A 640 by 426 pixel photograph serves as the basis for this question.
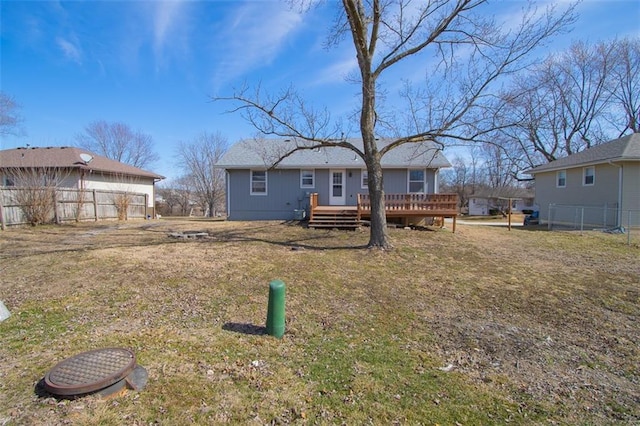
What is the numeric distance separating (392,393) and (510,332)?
2.33 meters

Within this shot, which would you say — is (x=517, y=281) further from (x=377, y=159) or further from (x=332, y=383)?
(x=332, y=383)

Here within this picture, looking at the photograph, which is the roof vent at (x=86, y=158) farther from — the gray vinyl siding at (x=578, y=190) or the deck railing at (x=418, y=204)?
the gray vinyl siding at (x=578, y=190)

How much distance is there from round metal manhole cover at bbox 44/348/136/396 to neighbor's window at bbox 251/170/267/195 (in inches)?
514

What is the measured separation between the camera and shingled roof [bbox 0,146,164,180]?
59.1 ft

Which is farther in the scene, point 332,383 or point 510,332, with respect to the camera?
point 510,332

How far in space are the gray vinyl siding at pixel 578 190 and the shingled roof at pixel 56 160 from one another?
2708 cm

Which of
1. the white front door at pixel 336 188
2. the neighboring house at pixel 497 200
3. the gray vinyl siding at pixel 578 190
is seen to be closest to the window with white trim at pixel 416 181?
the white front door at pixel 336 188

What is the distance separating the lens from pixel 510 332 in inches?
165

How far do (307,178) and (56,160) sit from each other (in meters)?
15.2

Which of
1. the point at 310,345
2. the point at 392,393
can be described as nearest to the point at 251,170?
the point at 310,345

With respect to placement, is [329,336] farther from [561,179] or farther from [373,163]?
[561,179]

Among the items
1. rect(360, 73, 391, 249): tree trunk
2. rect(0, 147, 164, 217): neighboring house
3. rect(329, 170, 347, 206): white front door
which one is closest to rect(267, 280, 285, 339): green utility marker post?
rect(360, 73, 391, 249): tree trunk

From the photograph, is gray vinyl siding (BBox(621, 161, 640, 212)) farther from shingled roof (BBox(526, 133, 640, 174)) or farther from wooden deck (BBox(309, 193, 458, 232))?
wooden deck (BBox(309, 193, 458, 232))

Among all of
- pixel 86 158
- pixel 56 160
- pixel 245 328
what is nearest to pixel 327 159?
pixel 245 328
